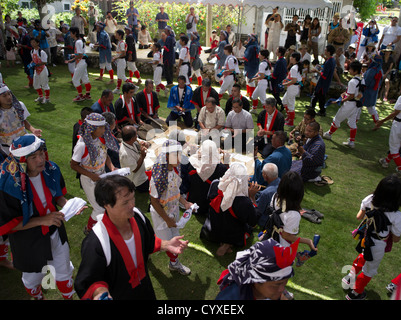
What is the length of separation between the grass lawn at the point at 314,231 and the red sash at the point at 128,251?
1.39 meters

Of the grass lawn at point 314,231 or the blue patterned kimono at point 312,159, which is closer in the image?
the grass lawn at point 314,231

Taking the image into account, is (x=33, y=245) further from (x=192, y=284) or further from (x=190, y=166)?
(x=190, y=166)

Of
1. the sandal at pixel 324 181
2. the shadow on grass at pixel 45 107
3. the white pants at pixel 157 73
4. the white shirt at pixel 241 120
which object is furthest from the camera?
the white pants at pixel 157 73

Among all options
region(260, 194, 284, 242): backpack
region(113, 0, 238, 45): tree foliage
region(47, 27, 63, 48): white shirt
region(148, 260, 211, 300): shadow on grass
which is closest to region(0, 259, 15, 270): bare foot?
region(148, 260, 211, 300): shadow on grass

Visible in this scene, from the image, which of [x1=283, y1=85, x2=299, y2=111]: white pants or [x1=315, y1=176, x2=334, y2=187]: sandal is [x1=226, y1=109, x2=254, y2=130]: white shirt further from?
[x1=283, y1=85, x2=299, y2=111]: white pants

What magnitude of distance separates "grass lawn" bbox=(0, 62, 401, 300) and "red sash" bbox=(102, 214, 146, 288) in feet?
4.56

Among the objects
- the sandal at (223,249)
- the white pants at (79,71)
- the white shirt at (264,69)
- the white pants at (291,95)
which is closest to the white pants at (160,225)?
the sandal at (223,249)

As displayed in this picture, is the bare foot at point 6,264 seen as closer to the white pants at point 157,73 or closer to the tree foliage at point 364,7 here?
the white pants at point 157,73

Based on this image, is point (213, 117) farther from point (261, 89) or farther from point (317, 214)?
point (317, 214)

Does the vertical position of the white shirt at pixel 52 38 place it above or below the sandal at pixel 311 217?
above

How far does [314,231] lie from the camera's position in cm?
496

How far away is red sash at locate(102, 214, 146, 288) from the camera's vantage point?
2342 mm

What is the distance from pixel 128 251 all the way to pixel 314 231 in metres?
3.51

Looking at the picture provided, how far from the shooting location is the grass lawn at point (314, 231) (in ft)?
12.7
